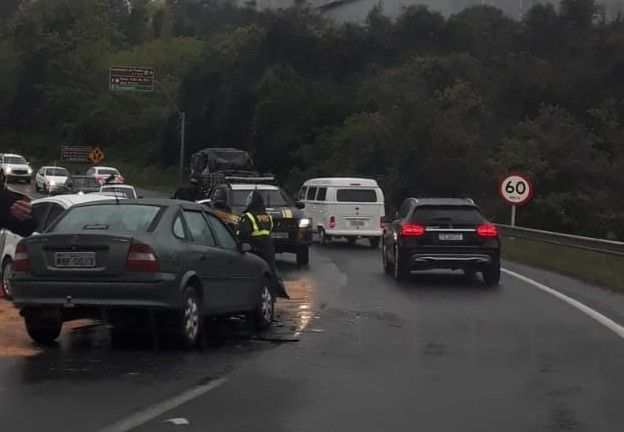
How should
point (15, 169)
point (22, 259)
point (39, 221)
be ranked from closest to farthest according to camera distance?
1. point (22, 259)
2. point (39, 221)
3. point (15, 169)

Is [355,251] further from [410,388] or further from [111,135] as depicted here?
[111,135]

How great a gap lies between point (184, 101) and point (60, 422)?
74370 millimetres

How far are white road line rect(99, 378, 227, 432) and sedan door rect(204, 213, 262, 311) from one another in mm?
3165

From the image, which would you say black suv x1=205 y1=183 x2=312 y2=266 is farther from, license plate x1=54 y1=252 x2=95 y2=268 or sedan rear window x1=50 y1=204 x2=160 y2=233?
license plate x1=54 y1=252 x2=95 y2=268

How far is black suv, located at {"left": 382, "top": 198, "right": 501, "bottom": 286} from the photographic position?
2016 centimetres

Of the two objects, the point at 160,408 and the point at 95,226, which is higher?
the point at 95,226

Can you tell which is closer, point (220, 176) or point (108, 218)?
point (108, 218)

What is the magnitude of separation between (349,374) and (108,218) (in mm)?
3321

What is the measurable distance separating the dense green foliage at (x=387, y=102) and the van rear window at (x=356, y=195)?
11561 millimetres

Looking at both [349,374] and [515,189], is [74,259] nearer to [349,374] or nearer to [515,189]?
[349,374]

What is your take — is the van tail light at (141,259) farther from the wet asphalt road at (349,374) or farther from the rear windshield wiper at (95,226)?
the wet asphalt road at (349,374)

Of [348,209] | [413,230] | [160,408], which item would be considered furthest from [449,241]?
[160,408]

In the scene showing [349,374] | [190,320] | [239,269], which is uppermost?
[239,269]

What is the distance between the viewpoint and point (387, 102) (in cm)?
5544
